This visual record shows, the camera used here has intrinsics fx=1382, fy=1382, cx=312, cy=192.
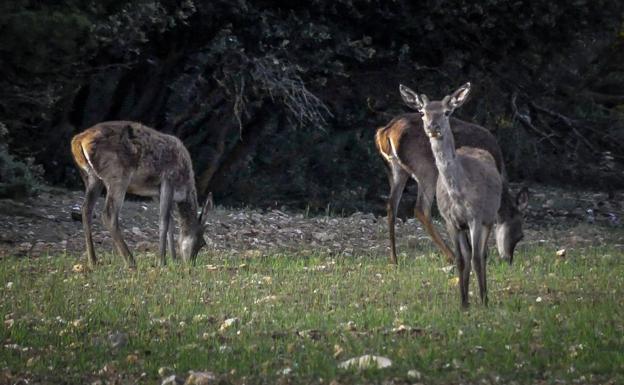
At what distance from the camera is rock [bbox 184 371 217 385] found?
7980mm

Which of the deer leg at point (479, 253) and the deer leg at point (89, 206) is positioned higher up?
the deer leg at point (479, 253)

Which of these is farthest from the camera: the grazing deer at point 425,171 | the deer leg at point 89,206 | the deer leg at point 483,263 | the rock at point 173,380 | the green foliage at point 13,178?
the green foliage at point 13,178

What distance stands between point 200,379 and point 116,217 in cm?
625

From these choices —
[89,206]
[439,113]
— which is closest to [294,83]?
[89,206]

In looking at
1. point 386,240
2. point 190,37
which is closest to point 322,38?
point 190,37

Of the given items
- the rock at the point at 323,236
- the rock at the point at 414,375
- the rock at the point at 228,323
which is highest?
the rock at the point at 414,375

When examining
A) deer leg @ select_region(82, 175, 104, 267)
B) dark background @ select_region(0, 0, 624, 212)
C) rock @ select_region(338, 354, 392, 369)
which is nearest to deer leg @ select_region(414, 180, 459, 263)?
deer leg @ select_region(82, 175, 104, 267)

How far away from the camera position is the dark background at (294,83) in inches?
741

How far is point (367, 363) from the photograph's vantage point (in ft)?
27.4

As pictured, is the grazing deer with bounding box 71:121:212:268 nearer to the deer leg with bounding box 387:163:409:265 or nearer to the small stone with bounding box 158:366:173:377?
the deer leg with bounding box 387:163:409:265

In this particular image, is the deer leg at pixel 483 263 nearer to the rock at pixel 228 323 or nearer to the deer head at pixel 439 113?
the deer head at pixel 439 113

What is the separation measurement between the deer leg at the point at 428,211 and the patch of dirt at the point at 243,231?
101 cm

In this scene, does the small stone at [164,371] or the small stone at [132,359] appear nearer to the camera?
the small stone at [164,371]

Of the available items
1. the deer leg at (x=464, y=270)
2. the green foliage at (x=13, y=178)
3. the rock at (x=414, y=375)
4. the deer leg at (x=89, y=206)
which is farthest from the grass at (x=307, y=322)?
the green foliage at (x=13, y=178)
